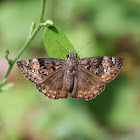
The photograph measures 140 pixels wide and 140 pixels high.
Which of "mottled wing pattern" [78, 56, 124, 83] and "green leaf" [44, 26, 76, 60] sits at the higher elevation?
"green leaf" [44, 26, 76, 60]

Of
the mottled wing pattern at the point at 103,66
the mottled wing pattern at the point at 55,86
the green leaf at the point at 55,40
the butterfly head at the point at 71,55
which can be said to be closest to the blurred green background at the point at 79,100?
the mottled wing pattern at the point at 55,86

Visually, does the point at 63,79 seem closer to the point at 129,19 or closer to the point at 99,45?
the point at 99,45

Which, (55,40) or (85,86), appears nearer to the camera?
(55,40)

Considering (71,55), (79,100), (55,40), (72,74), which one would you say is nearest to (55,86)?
(72,74)

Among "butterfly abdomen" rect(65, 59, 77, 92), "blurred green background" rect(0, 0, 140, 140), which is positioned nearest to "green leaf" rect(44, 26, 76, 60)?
"butterfly abdomen" rect(65, 59, 77, 92)

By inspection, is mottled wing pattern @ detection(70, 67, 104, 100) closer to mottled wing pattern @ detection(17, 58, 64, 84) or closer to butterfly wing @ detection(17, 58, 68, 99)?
butterfly wing @ detection(17, 58, 68, 99)

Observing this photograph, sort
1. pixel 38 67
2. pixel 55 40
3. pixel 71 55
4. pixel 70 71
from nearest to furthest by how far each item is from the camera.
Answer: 1. pixel 55 40
2. pixel 71 55
3. pixel 38 67
4. pixel 70 71

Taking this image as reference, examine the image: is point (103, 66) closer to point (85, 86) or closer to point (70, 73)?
point (85, 86)
